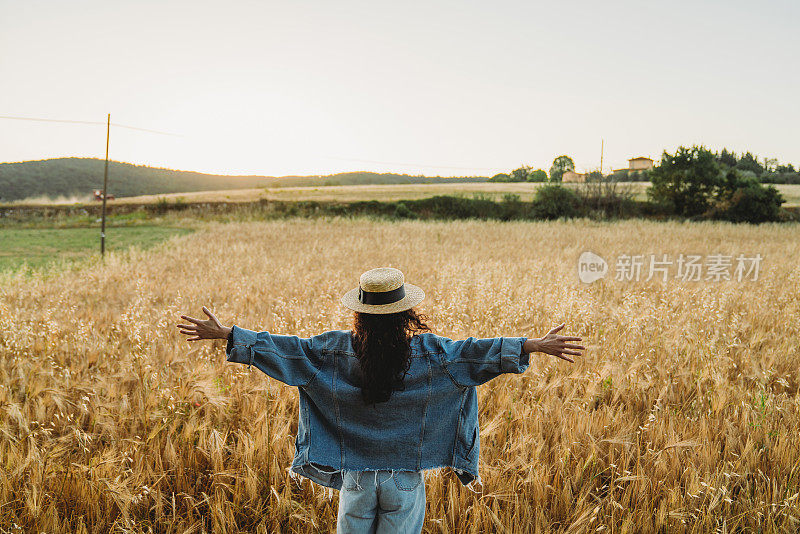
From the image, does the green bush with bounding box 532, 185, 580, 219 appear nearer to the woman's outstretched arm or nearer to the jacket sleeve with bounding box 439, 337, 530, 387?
the jacket sleeve with bounding box 439, 337, 530, 387

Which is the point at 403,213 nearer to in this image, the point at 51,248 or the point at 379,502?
the point at 51,248

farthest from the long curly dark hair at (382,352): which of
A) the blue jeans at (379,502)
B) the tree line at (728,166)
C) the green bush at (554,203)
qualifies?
the tree line at (728,166)

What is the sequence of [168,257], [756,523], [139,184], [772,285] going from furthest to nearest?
[139,184] < [168,257] < [772,285] < [756,523]

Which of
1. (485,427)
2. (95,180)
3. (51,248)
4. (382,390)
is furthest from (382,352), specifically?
(95,180)

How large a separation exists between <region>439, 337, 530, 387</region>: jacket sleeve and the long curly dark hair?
19cm

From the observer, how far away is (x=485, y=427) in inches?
124

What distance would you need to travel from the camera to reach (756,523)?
2.49m

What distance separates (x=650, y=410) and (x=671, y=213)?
1525 inches

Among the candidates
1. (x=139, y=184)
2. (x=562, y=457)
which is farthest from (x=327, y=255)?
(x=139, y=184)

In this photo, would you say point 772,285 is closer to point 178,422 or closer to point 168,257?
point 178,422

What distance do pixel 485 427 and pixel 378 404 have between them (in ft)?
4.60

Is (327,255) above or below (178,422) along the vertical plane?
above

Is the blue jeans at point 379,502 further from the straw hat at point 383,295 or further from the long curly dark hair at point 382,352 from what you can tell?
the straw hat at point 383,295

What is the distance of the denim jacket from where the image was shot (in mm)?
1960
